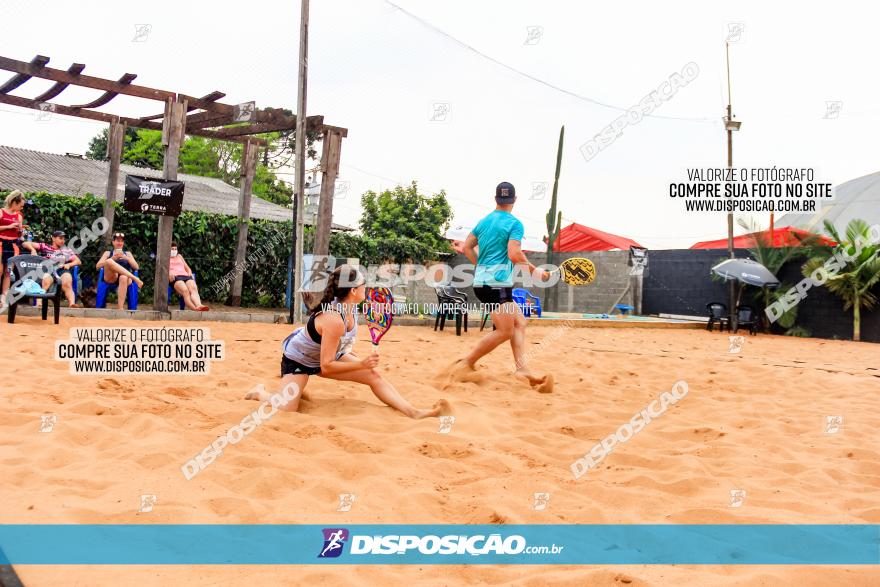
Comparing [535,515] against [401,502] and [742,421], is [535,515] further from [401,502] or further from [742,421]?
[742,421]

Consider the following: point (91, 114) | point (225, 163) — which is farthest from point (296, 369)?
point (225, 163)

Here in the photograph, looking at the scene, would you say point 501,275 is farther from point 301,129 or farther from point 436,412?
point 301,129

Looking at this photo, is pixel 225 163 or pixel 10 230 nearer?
pixel 10 230

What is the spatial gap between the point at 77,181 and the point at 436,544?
20.7 meters

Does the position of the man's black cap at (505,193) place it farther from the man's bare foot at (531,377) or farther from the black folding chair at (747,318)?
the black folding chair at (747,318)

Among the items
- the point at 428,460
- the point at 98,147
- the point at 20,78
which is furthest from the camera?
the point at 98,147

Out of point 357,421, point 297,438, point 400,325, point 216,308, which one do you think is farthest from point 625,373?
point 216,308

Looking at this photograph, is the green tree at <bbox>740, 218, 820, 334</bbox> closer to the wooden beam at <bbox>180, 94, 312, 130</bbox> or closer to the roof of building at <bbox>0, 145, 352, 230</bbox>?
the wooden beam at <bbox>180, 94, 312, 130</bbox>

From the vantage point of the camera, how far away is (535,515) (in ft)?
8.37

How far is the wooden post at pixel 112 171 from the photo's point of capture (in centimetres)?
1138

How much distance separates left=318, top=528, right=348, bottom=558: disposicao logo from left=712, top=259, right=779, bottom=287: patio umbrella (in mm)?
14868

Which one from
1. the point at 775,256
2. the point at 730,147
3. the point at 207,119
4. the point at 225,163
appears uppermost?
the point at 225,163

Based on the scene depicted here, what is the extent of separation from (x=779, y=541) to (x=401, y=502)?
1443 millimetres

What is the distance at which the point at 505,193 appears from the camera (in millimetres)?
5633
